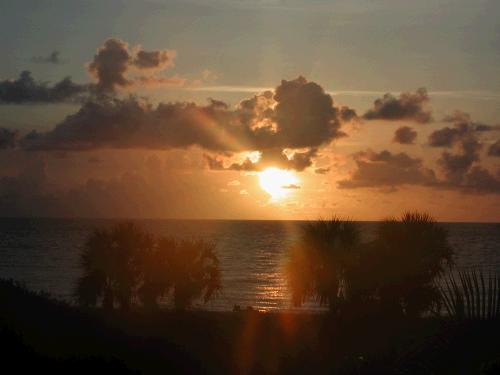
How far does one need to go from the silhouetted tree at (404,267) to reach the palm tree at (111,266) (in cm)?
1072

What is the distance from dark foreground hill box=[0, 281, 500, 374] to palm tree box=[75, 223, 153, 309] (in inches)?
87.2

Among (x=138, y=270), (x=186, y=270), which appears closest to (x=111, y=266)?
(x=138, y=270)

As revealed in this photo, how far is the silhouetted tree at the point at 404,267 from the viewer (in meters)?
31.2

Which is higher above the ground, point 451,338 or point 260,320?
point 451,338

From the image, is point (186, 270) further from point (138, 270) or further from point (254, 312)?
point (254, 312)

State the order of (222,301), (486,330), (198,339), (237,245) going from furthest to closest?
(237,245)
(222,301)
(198,339)
(486,330)

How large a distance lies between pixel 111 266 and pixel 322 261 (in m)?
10.2

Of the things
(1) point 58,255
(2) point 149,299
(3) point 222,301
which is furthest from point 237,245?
(2) point 149,299

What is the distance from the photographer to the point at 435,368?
873 centimetres

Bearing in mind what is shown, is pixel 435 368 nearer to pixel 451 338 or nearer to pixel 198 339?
pixel 451 338

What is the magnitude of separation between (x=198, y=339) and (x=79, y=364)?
47.1 feet

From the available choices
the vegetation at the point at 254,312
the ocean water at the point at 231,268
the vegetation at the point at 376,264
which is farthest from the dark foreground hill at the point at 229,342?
the ocean water at the point at 231,268

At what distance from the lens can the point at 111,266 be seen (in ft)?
113

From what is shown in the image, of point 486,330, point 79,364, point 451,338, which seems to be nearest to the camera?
point 486,330
